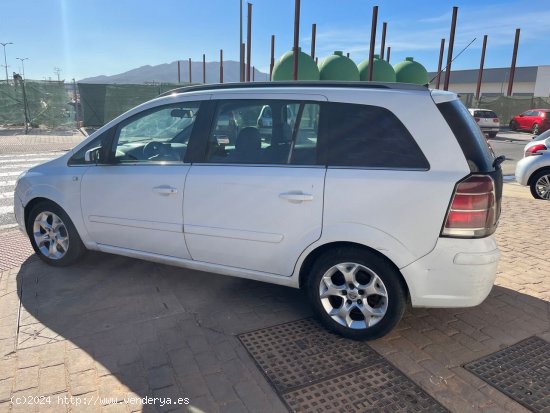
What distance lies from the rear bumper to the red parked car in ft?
89.2

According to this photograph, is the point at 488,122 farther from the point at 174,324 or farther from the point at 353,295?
the point at 174,324

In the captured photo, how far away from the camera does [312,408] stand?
248cm

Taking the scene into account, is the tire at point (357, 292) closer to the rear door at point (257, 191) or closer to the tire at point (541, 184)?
the rear door at point (257, 191)

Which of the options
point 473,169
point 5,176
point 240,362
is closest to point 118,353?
point 240,362

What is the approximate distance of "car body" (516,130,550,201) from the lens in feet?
27.5

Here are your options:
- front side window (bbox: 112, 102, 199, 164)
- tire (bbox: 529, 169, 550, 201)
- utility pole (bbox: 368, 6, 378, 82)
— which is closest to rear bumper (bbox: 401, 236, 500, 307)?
front side window (bbox: 112, 102, 199, 164)

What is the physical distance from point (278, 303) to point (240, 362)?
0.95 metres

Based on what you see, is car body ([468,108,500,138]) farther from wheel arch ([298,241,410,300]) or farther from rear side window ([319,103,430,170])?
wheel arch ([298,241,410,300])

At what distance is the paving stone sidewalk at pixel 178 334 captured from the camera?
2.61 metres

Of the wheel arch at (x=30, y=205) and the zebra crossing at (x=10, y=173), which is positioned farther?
the zebra crossing at (x=10, y=173)

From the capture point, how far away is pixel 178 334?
3236 millimetres

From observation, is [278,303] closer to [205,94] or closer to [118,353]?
[118,353]

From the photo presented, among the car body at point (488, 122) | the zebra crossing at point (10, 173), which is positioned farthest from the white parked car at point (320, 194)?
the car body at point (488, 122)

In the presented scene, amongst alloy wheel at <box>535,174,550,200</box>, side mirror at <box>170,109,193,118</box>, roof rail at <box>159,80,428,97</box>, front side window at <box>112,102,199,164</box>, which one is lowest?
alloy wheel at <box>535,174,550,200</box>
